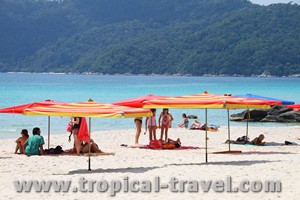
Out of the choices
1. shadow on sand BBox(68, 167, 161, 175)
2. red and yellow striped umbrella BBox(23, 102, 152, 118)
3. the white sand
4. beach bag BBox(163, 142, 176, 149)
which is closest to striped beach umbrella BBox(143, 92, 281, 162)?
red and yellow striped umbrella BBox(23, 102, 152, 118)

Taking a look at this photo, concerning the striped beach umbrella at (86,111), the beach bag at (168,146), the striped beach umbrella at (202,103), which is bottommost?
the beach bag at (168,146)

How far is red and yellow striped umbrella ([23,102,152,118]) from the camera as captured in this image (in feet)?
42.6

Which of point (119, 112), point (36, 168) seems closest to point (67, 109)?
point (119, 112)

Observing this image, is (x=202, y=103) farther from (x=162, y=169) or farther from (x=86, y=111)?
(x=86, y=111)

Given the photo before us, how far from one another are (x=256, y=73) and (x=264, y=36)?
1410cm

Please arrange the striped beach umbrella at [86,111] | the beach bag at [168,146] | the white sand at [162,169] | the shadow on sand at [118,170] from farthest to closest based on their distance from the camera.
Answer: the beach bag at [168,146]
the shadow on sand at [118,170]
the striped beach umbrella at [86,111]
the white sand at [162,169]

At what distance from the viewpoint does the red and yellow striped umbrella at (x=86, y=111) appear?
511 inches

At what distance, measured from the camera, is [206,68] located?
19062 centimetres

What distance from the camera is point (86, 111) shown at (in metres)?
13.1

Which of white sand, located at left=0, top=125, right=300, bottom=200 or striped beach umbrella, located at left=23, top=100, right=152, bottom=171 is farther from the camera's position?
striped beach umbrella, located at left=23, top=100, right=152, bottom=171

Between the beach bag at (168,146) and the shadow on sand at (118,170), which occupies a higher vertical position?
the beach bag at (168,146)

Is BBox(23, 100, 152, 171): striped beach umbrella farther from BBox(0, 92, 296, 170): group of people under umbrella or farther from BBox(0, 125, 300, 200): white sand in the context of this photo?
BBox(0, 125, 300, 200): white sand

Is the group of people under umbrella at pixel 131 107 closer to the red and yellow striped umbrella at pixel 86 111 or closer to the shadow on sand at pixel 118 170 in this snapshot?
the red and yellow striped umbrella at pixel 86 111

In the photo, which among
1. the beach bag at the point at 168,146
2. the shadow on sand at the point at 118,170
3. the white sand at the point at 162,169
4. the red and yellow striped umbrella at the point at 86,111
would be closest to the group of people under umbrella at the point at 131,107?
the red and yellow striped umbrella at the point at 86,111
